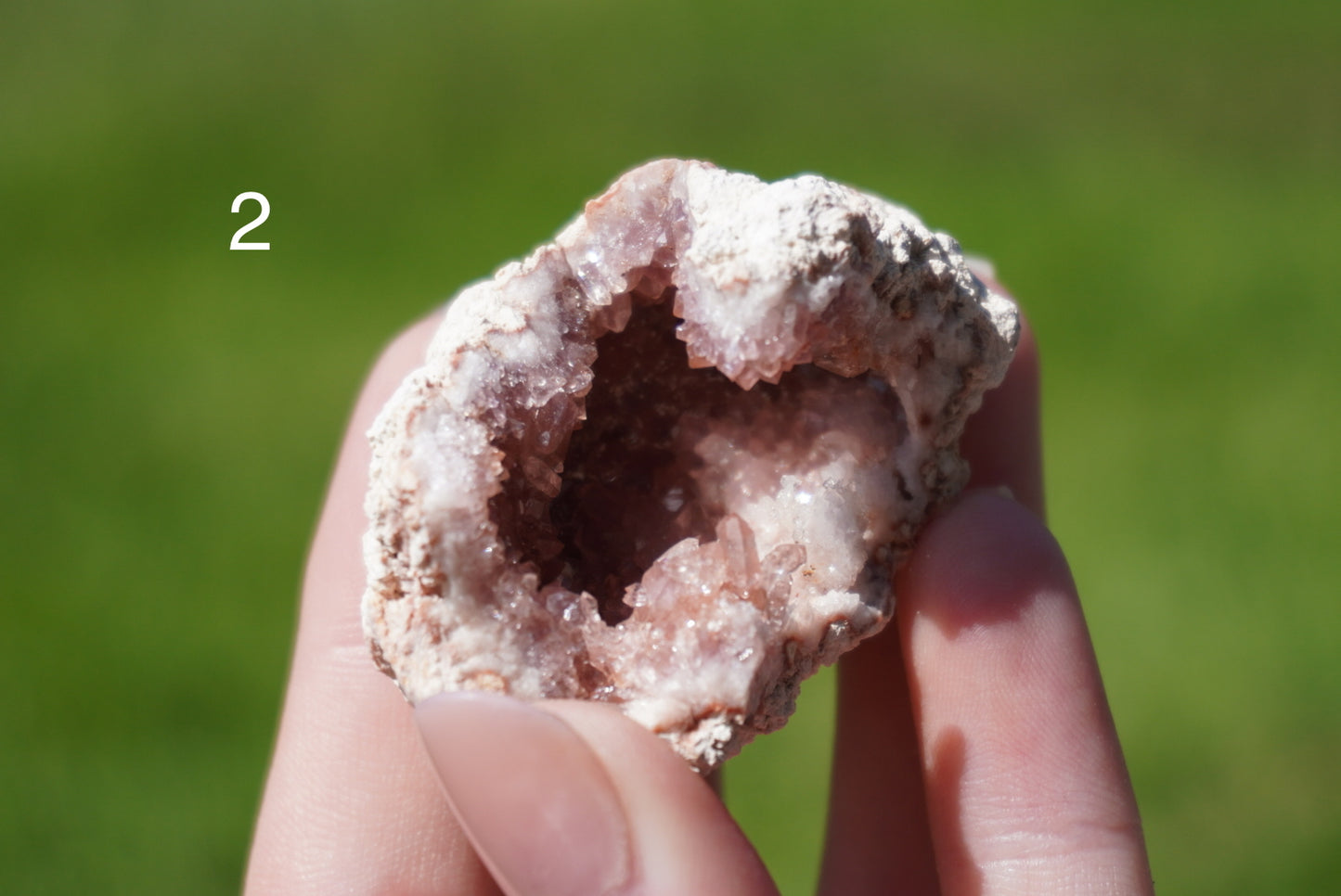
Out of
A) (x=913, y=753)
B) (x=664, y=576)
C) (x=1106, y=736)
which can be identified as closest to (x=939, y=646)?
(x=1106, y=736)

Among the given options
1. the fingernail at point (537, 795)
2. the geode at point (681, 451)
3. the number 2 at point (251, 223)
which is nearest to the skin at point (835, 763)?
the fingernail at point (537, 795)

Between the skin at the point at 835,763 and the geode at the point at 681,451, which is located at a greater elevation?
the geode at the point at 681,451

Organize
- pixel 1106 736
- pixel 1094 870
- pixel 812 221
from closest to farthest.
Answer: pixel 812 221, pixel 1094 870, pixel 1106 736

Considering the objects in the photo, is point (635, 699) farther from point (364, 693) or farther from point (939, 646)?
point (364, 693)

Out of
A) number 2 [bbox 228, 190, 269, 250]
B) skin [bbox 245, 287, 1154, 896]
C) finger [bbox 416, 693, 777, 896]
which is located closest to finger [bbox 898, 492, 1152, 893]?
skin [bbox 245, 287, 1154, 896]

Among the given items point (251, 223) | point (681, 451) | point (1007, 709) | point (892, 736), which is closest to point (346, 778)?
point (681, 451)

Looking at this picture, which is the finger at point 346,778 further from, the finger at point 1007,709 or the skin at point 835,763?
the finger at point 1007,709
